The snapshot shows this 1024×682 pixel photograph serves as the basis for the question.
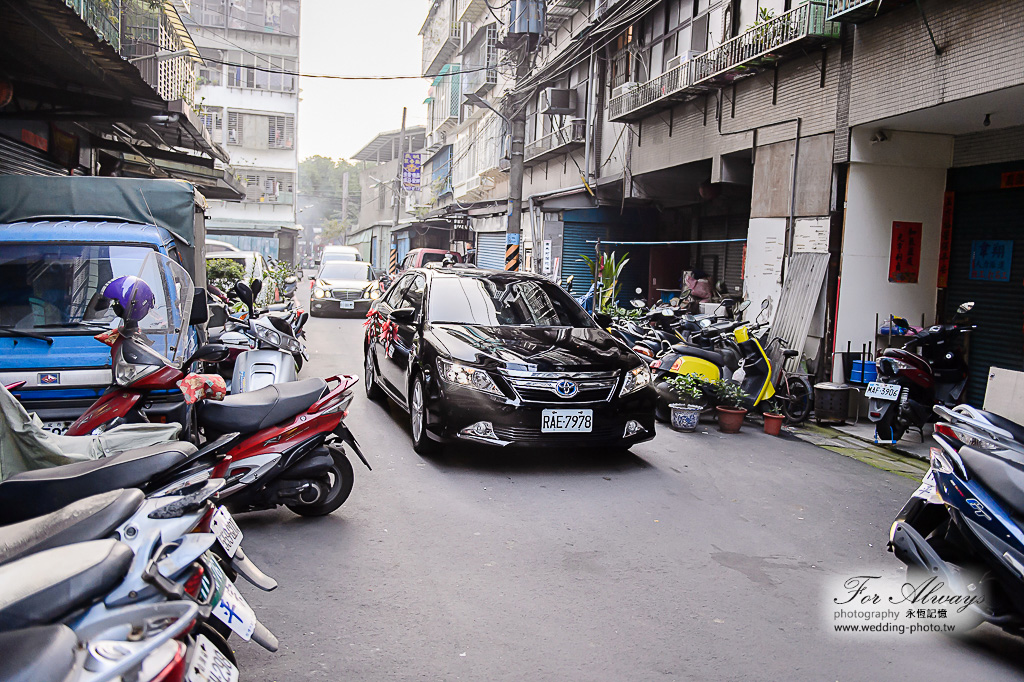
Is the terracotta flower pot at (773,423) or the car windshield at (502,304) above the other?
the car windshield at (502,304)

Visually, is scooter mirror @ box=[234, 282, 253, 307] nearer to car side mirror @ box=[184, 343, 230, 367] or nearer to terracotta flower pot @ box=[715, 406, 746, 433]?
car side mirror @ box=[184, 343, 230, 367]

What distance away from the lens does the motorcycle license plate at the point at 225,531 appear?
123 inches

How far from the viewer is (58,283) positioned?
632 centimetres

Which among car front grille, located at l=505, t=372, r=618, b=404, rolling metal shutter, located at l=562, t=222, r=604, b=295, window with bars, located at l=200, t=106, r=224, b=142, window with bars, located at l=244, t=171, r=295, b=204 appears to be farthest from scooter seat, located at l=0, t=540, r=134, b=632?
window with bars, located at l=200, t=106, r=224, b=142

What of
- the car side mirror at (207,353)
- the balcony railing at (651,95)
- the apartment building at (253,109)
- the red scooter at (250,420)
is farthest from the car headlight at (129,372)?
the apartment building at (253,109)

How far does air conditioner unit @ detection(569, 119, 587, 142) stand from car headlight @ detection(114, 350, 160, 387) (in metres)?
16.7

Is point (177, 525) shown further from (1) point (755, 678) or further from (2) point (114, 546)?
(1) point (755, 678)

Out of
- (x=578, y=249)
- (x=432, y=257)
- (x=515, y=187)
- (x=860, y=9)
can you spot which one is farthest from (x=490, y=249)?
(x=860, y=9)

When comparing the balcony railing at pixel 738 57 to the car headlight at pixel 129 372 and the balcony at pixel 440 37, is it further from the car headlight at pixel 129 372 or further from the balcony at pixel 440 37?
the balcony at pixel 440 37


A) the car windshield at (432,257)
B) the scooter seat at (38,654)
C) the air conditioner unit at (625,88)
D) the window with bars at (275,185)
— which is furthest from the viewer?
the window with bars at (275,185)

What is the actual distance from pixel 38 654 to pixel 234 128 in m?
51.3

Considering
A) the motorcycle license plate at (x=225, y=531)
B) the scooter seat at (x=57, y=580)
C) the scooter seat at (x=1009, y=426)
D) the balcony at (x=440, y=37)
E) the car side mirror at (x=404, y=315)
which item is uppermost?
the balcony at (x=440, y=37)

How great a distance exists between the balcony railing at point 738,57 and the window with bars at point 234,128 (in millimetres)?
38589

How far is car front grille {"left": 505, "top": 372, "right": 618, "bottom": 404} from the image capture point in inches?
255
